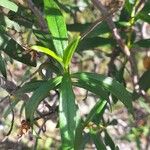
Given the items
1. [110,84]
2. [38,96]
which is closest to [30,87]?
[38,96]

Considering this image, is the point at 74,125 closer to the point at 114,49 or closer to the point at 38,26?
the point at 38,26

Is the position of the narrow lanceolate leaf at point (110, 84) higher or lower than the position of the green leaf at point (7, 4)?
lower

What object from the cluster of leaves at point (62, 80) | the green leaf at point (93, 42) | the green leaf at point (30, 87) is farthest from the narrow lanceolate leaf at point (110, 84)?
the green leaf at point (93, 42)

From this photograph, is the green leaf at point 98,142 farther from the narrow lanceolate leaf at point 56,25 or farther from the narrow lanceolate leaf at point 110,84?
the narrow lanceolate leaf at point 56,25

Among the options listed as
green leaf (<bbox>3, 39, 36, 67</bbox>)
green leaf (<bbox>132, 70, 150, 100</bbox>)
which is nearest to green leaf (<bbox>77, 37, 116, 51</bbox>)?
green leaf (<bbox>132, 70, 150, 100</bbox>)

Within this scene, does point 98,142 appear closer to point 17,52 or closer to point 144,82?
point 144,82

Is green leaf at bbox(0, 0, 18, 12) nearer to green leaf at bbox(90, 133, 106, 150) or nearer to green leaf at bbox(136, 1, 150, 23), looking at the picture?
green leaf at bbox(136, 1, 150, 23)
